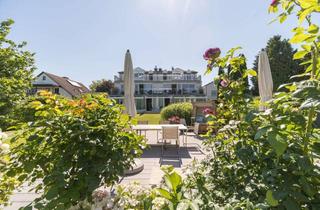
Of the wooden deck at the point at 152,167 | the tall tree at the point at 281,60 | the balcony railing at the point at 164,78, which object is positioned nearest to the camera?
the wooden deck at the point at 152,167

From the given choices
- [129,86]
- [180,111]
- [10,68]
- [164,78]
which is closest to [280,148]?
[129,86]

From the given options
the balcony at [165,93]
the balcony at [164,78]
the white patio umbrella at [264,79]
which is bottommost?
the white patio umbrella at [264,79]

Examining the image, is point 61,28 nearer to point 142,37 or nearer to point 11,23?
point 11,23

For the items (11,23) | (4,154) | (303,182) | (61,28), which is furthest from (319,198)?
(61,28)

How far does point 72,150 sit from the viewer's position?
1.26 meters

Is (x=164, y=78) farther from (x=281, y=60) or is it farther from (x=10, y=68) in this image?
(x=10, y=68)

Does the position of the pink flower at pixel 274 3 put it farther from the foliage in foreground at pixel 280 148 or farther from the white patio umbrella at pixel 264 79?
the white patio umbrella at pixel 264 79

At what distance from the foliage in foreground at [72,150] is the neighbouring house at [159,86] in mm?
35387

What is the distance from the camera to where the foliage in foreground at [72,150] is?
46.6 inches

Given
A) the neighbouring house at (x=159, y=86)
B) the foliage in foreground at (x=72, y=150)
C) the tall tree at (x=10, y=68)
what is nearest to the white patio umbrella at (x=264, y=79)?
the foliage in foreground at (x=72, y=150)

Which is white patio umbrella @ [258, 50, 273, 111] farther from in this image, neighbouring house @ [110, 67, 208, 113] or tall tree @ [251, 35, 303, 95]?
neighbouring house @ [110, 67, 208, 113]

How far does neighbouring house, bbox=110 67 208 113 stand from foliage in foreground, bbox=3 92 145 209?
116 feet

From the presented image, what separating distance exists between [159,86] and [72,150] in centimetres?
3751

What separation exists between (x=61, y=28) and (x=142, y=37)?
126 inches
